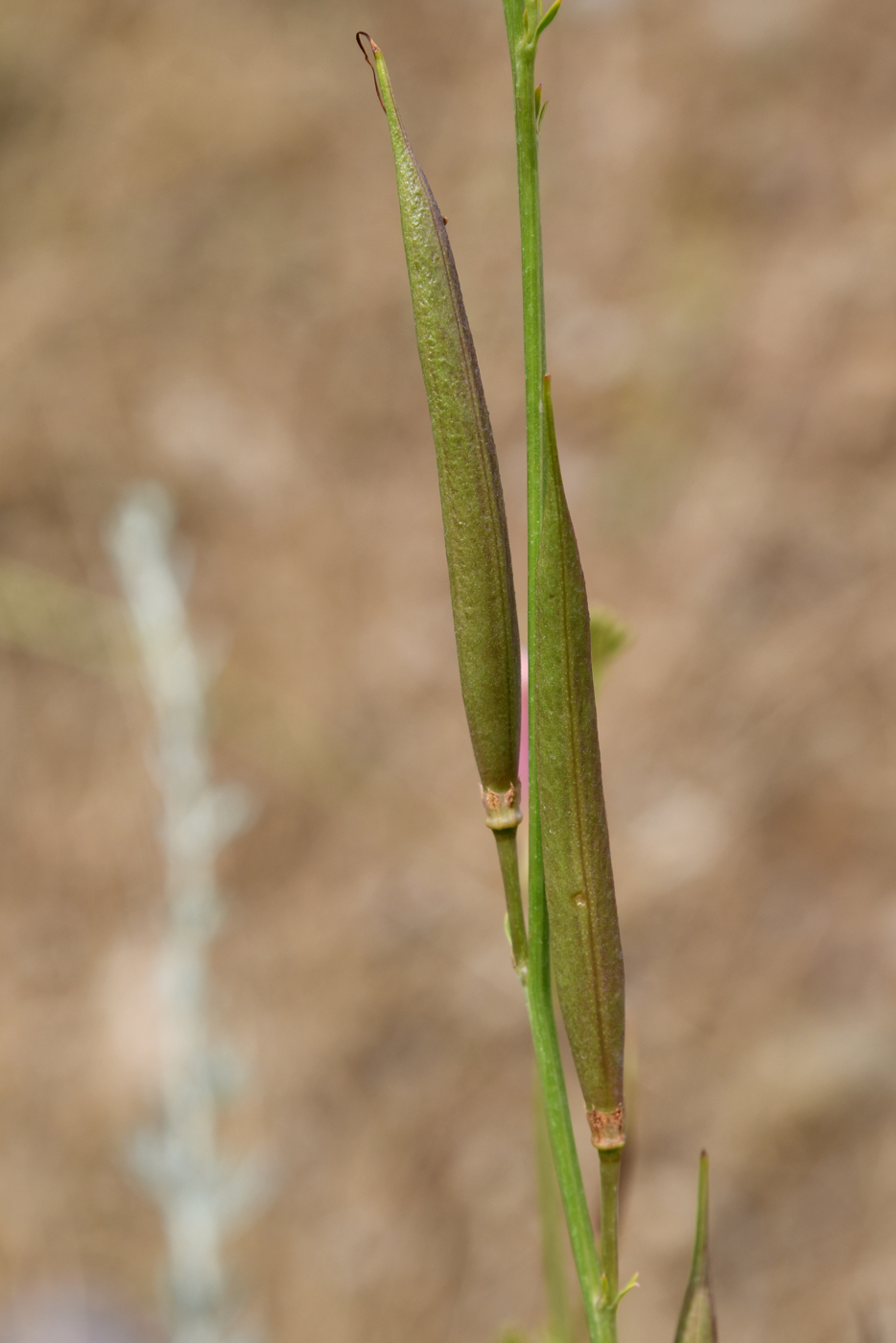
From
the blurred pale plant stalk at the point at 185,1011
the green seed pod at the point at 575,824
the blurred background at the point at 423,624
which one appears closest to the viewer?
the green seed pod at the point at 575,824

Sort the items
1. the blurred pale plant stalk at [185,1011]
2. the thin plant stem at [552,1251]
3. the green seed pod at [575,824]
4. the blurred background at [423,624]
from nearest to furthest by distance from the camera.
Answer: the green seed pod at [575,824], the thin plant stem at [552,1251], the blurred pale plant stalk at [185,1011], the blurred background at [423,624]

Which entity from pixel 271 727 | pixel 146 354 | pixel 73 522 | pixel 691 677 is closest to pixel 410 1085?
pixel 271 727

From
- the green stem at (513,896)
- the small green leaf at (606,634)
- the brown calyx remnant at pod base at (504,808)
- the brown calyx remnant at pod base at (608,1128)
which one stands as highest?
the small green leaf at (606,634)

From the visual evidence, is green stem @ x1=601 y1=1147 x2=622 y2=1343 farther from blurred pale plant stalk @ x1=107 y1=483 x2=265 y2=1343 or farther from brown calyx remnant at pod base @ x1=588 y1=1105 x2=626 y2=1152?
blurred pale plant stalk @ x1=107 y1=483 x2=265 y2=1343

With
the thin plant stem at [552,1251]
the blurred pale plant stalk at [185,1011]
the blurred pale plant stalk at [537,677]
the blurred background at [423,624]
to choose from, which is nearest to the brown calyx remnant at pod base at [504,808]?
the blurred pale plant stalk at [537,677]

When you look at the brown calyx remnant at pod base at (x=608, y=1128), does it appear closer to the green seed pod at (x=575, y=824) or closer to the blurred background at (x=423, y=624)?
the green seed pod at (x=575, y=824)

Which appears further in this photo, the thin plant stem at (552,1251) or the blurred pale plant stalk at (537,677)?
the thin plant stem at (552,1251)

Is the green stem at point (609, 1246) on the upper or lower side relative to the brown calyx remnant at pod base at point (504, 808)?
lower

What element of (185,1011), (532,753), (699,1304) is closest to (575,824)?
(532,753)

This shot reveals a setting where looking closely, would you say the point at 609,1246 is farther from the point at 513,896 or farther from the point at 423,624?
the point at 423,624

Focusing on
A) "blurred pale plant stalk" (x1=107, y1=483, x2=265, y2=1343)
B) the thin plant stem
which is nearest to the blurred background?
"blurred pale plant stalk" (x1=107, y1=483, x2=265, y2=1343)
